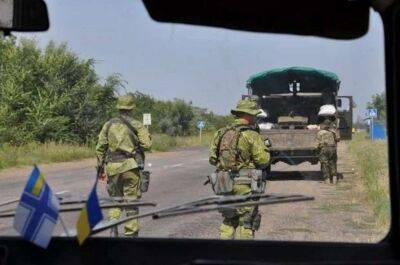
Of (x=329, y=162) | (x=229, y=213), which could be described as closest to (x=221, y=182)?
(x=329, y=162)

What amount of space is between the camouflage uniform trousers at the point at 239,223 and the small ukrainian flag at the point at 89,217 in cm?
59

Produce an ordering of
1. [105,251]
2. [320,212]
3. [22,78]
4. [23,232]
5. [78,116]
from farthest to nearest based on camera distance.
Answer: [320,212], [78,116], [22,78], [105,251], [23,232]

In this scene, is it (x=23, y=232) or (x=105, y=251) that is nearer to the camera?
(x=23, y=232)

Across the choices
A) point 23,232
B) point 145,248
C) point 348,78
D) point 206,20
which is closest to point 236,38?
point 206,20

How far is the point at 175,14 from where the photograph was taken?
2.16 meters

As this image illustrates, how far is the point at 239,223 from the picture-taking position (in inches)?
114

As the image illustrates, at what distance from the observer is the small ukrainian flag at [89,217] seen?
199cm

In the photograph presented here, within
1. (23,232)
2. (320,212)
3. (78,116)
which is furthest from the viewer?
(320,212)

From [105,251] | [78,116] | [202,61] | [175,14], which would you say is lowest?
[105,251]

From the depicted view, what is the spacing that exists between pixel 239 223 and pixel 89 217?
1.05 m

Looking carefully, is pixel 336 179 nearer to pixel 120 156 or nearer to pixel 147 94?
pixel 147 94

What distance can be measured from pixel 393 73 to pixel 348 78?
0.18 meters

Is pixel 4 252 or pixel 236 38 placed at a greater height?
pixel 236 38

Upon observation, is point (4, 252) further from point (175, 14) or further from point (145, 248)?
point (175, 14)
